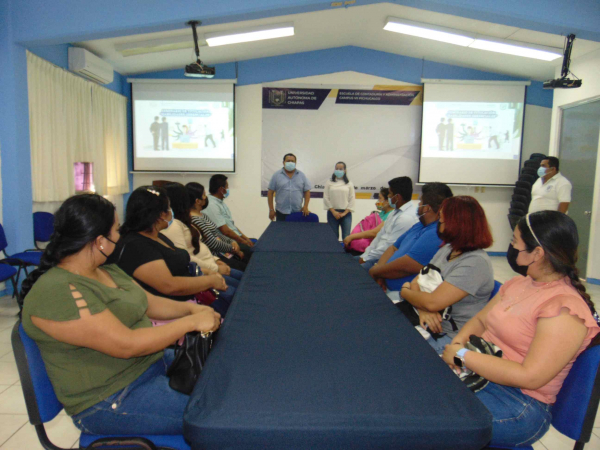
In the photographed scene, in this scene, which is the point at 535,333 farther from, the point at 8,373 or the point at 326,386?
the point at 8,373

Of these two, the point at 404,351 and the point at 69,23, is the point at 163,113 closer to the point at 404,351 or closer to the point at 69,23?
the point at 69,23

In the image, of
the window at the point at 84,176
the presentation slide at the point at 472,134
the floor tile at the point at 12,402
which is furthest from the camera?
the presentation slide at the point at 472,134

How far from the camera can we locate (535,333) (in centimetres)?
113

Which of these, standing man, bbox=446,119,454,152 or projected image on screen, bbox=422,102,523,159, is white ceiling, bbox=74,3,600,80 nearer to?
projected image on screen, bbox=422,102,523,159

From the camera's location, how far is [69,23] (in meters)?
3.57

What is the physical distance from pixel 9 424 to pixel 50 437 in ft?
0.83

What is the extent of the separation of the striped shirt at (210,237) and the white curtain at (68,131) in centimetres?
222

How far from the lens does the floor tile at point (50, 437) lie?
5.73 feet

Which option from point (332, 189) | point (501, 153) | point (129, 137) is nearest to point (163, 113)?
point (129, 137)

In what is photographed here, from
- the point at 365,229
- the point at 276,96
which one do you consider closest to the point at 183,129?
the point at 276,96

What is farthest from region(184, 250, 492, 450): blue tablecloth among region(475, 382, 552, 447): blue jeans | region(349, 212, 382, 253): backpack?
region(349, 212, 382, 253): backpack

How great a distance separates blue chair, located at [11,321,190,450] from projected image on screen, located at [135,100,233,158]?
216 inches

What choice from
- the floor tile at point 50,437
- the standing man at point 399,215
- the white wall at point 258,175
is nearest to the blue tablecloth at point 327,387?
the floor tile at point 50,437

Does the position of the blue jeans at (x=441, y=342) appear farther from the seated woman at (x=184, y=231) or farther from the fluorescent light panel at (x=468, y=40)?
the fluorescent light panel at (x=468, y=40)
